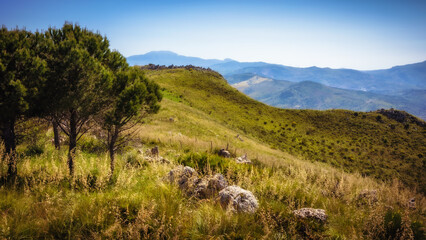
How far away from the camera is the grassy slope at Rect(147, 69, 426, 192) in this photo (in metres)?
36.7

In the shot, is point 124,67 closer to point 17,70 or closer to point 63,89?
point 63,89

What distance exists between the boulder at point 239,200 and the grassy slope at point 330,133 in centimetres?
2862

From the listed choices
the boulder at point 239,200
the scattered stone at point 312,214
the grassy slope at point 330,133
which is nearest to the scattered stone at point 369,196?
the scattered stone at point 312,214

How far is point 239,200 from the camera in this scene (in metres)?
4.47

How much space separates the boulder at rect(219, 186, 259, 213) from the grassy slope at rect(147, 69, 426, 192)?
93.9ft

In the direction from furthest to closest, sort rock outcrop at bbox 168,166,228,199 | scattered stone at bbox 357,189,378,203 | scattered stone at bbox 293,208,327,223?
scattered stone at bbox 357,189,378,203, rock outcrop at bbox 168,166,228,199, scattered stone at bbox 293,208,327,223

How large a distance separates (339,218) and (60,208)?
615cm

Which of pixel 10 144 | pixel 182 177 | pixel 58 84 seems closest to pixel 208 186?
pixel 182 177

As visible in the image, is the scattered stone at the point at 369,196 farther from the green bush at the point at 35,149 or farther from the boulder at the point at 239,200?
the green bush at the point at 35,149

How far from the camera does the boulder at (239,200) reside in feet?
14.2

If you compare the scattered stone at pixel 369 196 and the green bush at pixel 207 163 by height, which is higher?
the green bush at pixel 207 163

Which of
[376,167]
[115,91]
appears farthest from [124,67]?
[376,167]

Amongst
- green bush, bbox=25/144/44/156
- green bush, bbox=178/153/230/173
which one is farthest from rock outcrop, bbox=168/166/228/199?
green bush, bbox=25/144/44/156

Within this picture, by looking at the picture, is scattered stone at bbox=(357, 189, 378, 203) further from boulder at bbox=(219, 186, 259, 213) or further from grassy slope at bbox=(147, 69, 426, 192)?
grassy slope at bbox=(147, 69, 426, 192)
